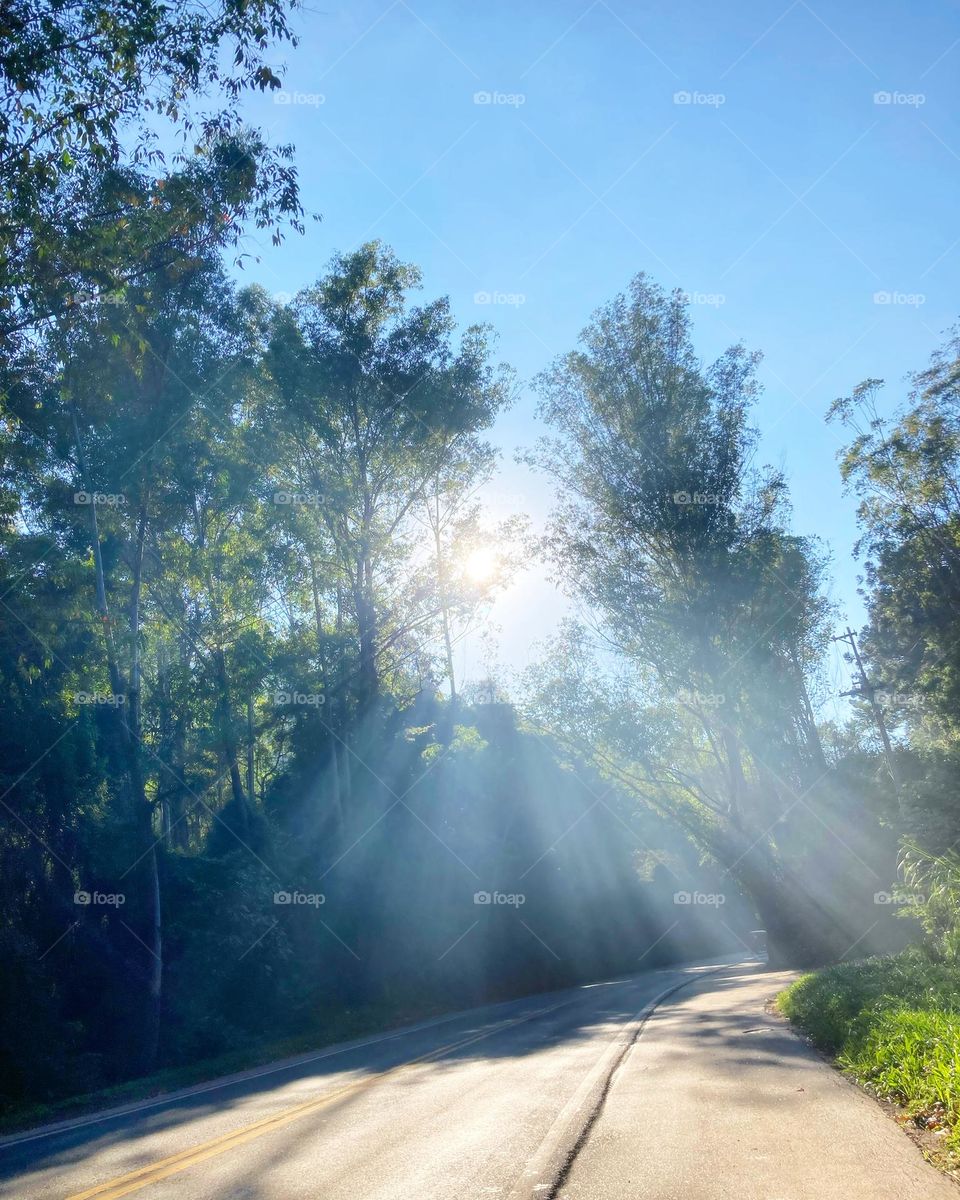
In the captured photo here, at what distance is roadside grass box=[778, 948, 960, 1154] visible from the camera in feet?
20.5

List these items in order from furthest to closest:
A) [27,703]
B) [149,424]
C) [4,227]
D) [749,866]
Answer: [749,866], [149,424], [27,703], [4,227]

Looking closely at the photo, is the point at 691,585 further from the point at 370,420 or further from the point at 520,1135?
the point at 520,1135

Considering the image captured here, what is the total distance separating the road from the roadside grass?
309 millimetres

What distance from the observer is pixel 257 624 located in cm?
2662

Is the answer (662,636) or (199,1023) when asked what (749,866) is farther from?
(199,1023)

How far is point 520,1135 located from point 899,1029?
3.83 metres

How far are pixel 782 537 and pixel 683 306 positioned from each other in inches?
311

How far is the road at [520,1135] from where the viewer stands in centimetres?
525

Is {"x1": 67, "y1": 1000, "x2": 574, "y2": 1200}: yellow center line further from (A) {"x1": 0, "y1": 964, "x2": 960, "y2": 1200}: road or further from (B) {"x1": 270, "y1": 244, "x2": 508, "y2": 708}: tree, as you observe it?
(B) {"x1": 270, "y1": 244, "x2": 508, "y2": 708}: tree

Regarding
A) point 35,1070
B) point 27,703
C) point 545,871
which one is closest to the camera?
point 35,1070

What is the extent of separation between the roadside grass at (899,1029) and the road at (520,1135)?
309 millimetres

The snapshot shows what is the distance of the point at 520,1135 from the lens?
6.68 metres

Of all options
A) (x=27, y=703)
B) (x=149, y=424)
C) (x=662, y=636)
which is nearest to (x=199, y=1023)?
(x=27, y=703)

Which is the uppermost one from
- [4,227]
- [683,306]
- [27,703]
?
[683,306]
